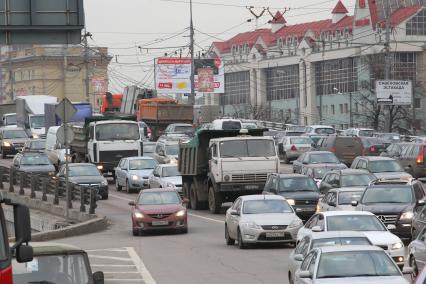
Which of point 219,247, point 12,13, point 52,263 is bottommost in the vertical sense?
point 219,247

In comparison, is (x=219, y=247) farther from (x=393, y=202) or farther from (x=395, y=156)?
(x=395, y=156)

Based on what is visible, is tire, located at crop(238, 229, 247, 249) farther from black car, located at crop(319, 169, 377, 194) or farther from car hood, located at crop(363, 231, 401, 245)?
black car, located at crop(319, 169, 377, 194)

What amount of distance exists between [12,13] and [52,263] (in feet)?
69.1

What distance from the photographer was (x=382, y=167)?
4378 centimetres

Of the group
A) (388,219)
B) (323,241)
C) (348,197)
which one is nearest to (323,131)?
(348,197)

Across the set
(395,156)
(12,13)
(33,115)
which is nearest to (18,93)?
(33,115)

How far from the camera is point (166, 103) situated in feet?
262

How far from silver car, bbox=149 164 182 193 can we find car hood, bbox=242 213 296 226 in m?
17.3

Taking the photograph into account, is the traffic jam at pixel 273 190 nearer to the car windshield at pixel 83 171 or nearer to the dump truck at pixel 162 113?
the car windshield at pixel 83 171

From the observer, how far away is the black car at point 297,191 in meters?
35.7

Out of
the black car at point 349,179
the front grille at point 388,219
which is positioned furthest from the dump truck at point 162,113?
the front grille at point 388,219

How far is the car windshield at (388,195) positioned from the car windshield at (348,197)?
126 cm

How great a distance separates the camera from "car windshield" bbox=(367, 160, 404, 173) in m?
43.7

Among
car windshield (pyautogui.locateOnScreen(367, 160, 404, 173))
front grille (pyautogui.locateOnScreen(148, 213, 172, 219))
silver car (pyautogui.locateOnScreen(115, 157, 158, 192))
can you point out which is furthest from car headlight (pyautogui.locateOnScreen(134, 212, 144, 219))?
silver car (pyautogui.locateOnScreen(115, 157, 158, 192))
